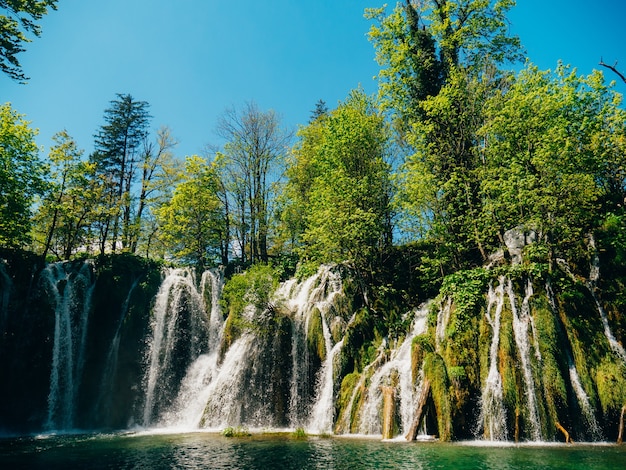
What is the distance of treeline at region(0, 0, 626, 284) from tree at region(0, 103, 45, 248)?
106 millimetres

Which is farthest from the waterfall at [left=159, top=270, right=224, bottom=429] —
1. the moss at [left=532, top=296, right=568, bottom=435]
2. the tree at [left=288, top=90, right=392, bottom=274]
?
the moss at [left=532, top=296, right=568, bottom=435]

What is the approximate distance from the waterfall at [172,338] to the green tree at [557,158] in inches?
746

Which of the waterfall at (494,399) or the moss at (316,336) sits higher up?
the moss at (316,336)

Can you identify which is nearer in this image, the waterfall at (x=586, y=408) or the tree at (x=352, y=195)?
the waterfall at (x=586, y=408)

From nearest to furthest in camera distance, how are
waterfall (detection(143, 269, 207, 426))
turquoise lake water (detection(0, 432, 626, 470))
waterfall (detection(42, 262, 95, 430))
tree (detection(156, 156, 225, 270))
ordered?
1. turquoise lake water (detection(0, 432, 626, 470))
2. waterfall (detection(42, 262, 95, 430))
3. waterfall (detection(143, 269, 207, 426))
4. tree (detection(156, 156, 225, 270))

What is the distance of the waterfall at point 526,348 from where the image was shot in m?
14.0

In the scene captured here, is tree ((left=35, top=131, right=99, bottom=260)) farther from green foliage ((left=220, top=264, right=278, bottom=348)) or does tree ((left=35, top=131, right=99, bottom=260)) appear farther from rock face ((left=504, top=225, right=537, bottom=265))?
rock face ((left=504, top=225, right=537, bottom=265))

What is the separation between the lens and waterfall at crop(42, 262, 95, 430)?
2348cm

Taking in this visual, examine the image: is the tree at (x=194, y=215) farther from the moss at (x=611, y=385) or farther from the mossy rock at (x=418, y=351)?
the moss at (x=611, y=385)

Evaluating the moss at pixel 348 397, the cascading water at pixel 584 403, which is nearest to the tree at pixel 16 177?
the moss at pixel 348 397

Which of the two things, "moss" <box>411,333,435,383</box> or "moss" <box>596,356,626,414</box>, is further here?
"moss" <box>411,333,435,383</box>

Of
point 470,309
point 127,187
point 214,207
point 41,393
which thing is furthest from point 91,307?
point 470,309

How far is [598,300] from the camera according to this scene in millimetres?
16328

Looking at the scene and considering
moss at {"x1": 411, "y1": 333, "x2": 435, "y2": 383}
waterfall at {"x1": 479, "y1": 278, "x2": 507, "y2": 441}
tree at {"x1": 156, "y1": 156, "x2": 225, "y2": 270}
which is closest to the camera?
waterfall at {"x1": 479, "y1": 278, "x2": 507, "y2": 441}
